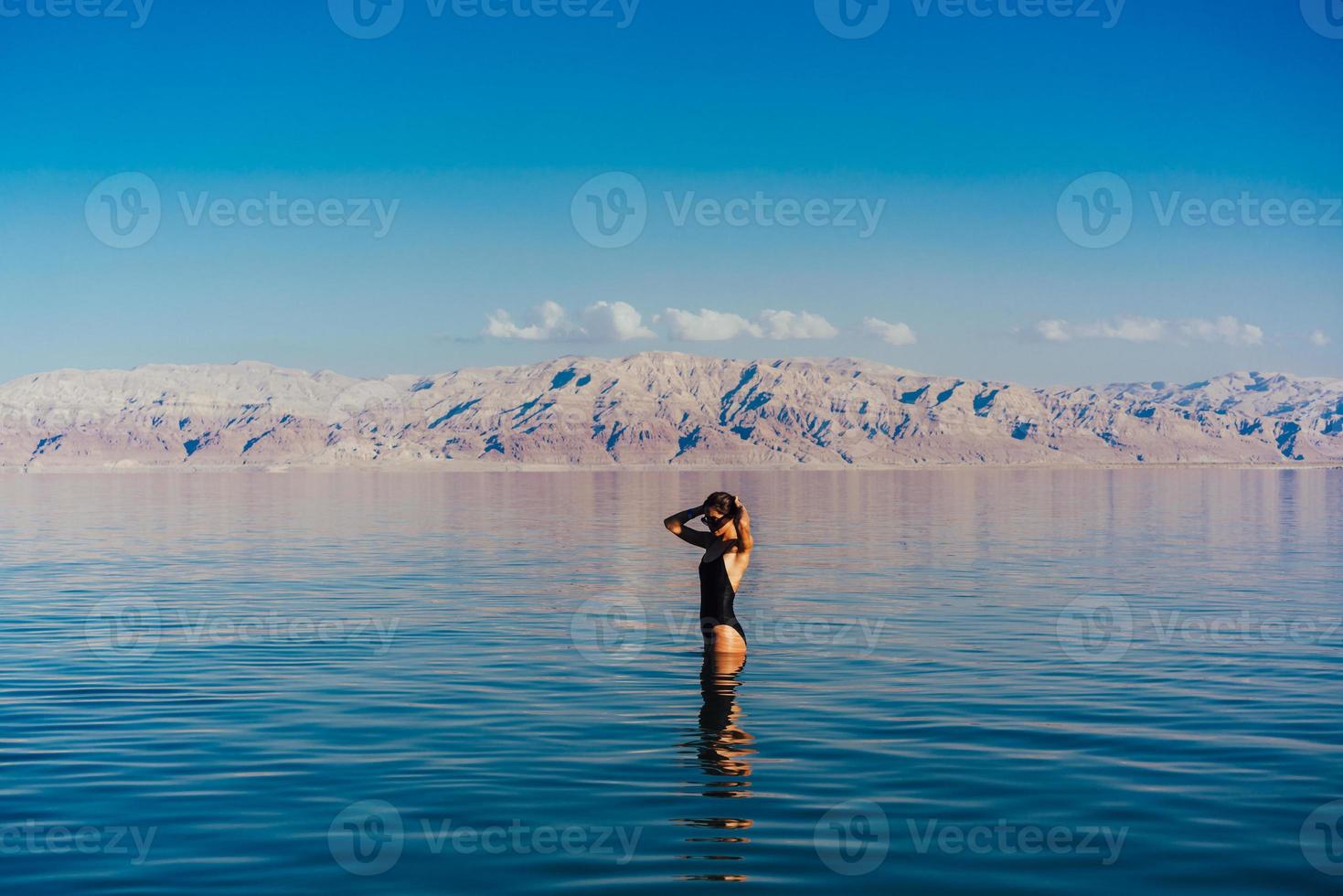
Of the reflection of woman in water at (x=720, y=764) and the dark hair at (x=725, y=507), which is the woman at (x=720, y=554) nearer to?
the dark hair at (x=725, y=507)

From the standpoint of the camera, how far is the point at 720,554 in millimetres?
16500

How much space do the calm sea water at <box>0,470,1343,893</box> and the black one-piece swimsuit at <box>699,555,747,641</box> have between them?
114cm

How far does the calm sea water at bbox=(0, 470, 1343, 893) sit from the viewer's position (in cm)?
1038

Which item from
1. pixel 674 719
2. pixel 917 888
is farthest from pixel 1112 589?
pixel 917 888

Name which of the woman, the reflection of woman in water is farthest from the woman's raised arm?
the reflection of woman in water

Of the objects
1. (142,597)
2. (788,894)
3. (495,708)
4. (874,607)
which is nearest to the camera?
(788,894)

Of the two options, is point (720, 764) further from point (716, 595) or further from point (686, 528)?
point (716, 595)

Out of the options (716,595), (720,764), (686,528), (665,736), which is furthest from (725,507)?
(720,764)

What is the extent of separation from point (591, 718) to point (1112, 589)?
22269mm

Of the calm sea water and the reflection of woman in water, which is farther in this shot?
the reflection of woman in water

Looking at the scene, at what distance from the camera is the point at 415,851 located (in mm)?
10578

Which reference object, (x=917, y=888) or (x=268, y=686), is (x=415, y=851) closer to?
(x=917, y=888)

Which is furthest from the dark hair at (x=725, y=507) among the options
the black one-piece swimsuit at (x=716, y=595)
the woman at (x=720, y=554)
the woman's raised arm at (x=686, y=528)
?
the black one-piece swimsuit at (x=716, y=595)

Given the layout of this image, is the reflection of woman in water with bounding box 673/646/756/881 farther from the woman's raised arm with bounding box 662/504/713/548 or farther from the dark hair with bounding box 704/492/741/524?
the dark hair with bounding box 704/492/741/524
